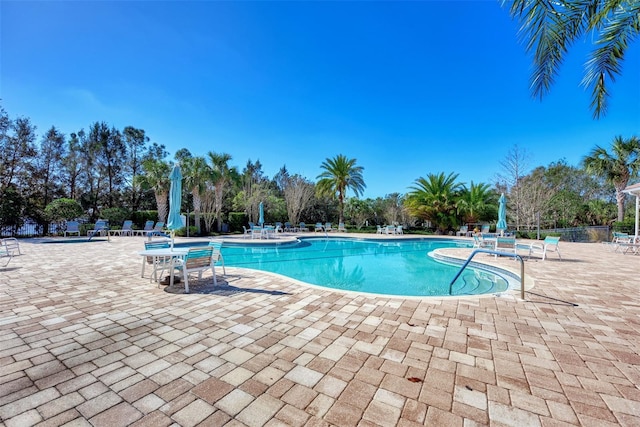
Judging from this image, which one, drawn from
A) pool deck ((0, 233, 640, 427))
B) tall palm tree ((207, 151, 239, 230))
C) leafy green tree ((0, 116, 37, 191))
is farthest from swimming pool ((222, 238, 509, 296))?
leafy green tree ((0, 116, 37, 191))

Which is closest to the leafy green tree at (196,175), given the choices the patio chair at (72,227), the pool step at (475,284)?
the patio chair at (72,227)

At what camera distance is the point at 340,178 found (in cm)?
2511

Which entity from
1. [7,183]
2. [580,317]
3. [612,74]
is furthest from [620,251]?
[7,183]

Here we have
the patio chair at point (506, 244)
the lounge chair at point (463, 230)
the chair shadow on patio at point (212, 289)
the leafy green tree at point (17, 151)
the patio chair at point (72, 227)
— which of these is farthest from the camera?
the lounge chair at point (463, 230)

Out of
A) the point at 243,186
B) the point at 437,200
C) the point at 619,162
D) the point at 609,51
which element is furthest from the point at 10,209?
the point at 619,162

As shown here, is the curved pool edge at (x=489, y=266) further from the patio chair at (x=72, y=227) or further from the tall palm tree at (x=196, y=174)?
the patio chair at (x=72, y=227)

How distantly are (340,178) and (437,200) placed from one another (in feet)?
28.4

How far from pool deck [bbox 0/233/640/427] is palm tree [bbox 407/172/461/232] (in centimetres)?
1904

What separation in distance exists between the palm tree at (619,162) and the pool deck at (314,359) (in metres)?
19.7

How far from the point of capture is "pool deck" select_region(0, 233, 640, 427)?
188cm

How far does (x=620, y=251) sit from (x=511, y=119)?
11.5 meters

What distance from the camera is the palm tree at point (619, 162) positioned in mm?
17812

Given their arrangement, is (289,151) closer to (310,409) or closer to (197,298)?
(197,298)

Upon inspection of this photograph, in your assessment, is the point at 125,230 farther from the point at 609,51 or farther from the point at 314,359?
the point at 609,51
